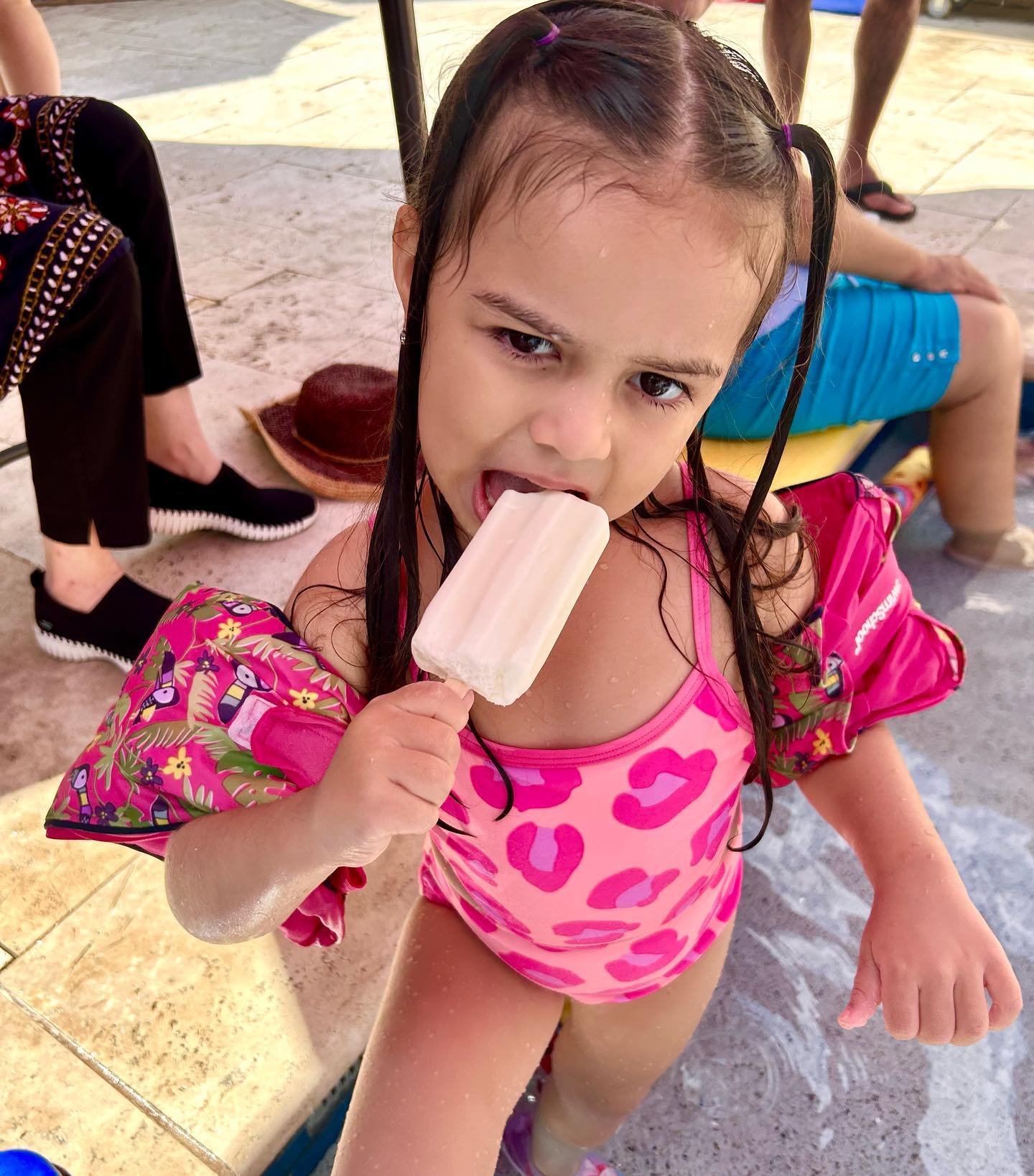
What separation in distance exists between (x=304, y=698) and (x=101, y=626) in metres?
1.13

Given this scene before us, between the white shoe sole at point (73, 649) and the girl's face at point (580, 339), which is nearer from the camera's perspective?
the girl's face at point (580, 339)

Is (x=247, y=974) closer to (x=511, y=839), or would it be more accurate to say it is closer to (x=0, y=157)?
(x=511, y=839)

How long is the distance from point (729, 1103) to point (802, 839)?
0.50 metres

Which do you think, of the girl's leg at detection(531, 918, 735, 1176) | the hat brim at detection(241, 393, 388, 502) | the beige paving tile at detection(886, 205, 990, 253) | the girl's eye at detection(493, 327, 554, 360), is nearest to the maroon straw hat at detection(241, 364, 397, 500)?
the hat brim at detection(241, 393, 388, 502)

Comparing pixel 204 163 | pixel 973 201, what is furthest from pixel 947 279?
pixel 204 163

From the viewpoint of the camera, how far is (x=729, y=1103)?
1471 mm

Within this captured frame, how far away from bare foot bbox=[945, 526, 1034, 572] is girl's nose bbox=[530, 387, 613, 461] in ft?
6.17

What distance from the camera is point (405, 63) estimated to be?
88.5 inches

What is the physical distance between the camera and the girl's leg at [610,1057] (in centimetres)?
131

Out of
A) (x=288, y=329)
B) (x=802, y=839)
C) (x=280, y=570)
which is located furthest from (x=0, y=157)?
(x=802, y=839)

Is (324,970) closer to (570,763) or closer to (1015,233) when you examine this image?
(570,763)

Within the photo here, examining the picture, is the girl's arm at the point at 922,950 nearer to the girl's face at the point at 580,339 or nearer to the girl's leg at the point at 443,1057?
the girl's leg at the point at 443,1057

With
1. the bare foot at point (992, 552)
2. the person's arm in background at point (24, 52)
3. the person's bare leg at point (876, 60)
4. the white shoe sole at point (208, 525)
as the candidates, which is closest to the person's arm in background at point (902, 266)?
the bare foot at point (992, 552)

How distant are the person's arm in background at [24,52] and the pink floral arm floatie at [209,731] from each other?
1828 mm
